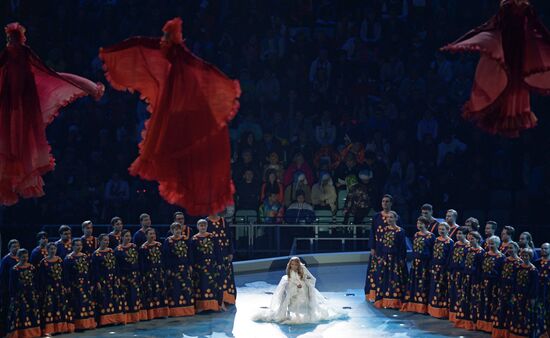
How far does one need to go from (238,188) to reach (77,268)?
4.90 metres

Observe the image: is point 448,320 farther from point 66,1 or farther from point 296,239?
point 66,1

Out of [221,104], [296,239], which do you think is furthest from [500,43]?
[296,239]

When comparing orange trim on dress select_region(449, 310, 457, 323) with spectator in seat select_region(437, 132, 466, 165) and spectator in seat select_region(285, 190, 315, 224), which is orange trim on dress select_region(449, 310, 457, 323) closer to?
spectator in seat select_region(285, 190, 315, 224)

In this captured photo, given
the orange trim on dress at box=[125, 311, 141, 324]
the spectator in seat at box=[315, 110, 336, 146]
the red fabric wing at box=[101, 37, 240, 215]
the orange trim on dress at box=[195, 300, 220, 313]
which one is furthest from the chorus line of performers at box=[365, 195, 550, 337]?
the red fabric wing at box=[101, 37, 240, 215]

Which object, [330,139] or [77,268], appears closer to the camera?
[77,268]

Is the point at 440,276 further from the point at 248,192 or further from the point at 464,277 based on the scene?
the point at 248,192

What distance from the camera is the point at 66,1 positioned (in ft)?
62.8

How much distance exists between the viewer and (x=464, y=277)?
12281 mm

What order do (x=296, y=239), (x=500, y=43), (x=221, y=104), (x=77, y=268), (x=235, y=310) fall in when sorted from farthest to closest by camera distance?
(x=296, y=239)
(x=235, y=310)
(x=77, y=268)
(x=500, y=43)
(x=221, y=104)

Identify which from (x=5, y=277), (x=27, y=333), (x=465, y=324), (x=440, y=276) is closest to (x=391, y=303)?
(x=440, y=276)

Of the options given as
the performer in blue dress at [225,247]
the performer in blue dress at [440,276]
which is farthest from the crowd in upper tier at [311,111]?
the performer in blue dress at [440,276]

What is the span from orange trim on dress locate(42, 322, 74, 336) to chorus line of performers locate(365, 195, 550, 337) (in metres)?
4.14

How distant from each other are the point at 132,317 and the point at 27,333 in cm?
146

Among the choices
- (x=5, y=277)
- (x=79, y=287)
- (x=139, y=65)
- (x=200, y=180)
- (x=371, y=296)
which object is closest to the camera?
(x=200, y=180)
